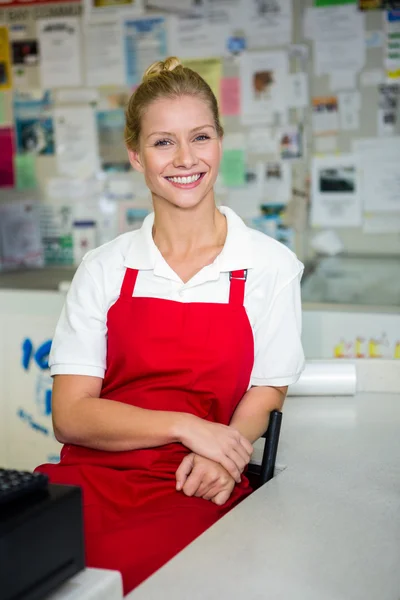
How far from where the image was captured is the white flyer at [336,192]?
3.30m

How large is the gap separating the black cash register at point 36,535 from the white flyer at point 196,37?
291 cm

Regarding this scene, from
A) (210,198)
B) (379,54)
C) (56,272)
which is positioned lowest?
(56,272)

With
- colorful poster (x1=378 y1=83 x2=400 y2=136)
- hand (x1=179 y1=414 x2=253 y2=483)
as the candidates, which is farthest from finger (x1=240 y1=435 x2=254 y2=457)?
colorful poster (x1=378 y1=83 x2=400 y2=136)

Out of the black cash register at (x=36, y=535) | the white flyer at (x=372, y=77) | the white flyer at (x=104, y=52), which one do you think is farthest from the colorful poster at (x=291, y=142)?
the black cash register at (x=36, y=535)

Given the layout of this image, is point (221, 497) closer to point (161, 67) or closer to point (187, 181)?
point (187, 181)

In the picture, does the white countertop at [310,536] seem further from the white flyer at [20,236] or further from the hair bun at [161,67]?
the white flyer at [20,236]

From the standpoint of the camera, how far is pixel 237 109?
3434 mm

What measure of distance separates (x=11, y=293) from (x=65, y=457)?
4.84 feet

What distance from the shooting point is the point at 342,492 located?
4.01ft

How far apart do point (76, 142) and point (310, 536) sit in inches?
115

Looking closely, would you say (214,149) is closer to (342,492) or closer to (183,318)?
(183,318)

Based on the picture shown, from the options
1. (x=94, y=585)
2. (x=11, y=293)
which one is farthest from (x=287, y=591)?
(x=11, y=293)

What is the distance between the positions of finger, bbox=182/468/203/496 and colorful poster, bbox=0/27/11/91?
288 cm

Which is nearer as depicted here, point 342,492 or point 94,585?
point 94,585
